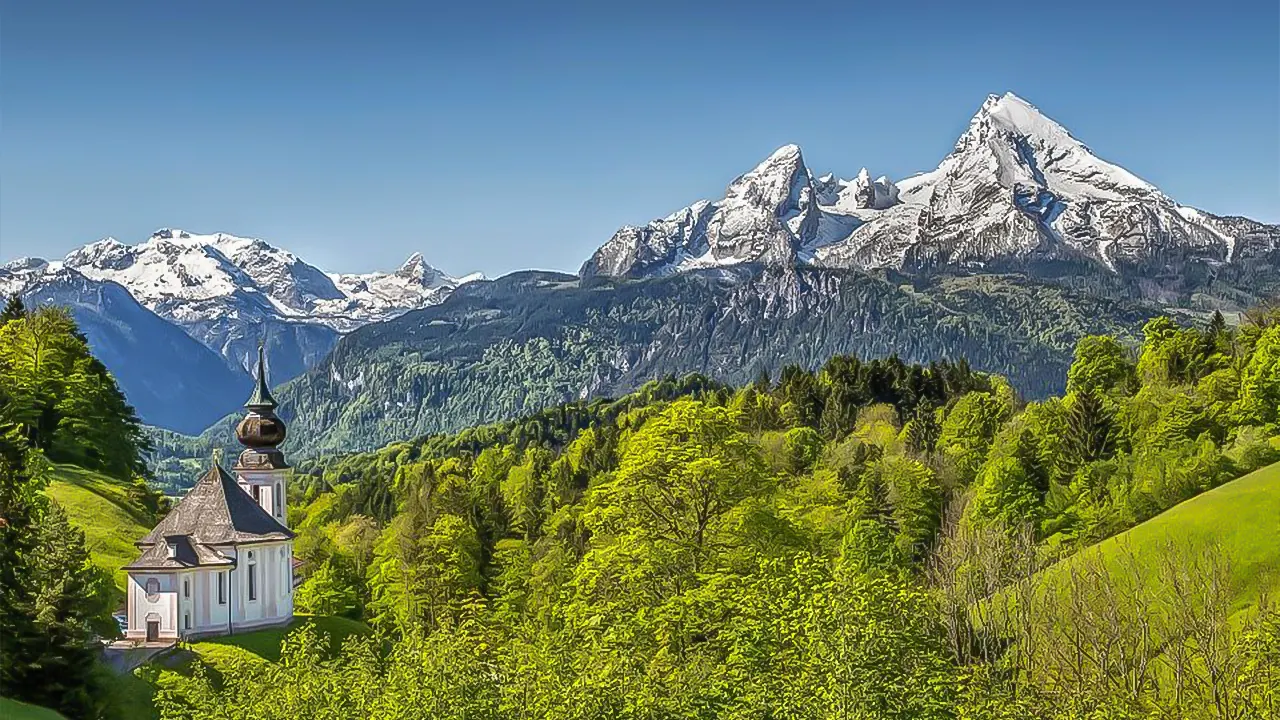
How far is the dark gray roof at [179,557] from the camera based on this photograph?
7600 centimetres

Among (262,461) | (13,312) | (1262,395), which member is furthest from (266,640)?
(1262,395)

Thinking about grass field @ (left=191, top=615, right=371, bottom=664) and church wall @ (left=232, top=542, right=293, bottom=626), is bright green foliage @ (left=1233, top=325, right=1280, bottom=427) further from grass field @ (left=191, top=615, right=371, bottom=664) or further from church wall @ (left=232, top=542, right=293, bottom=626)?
church wall @ (left=232, top=542, right=293, bottom=626)

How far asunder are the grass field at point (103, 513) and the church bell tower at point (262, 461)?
7.34m

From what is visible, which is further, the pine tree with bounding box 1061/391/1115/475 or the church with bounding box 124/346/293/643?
the pine tree with bounding box 1061/391/1115/475

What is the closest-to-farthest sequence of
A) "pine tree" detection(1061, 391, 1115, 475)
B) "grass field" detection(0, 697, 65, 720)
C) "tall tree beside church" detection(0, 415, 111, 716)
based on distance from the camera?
"grass field" detection(0, 697, 65, 720), "tall tree beside church" detection(0, 415, 111, 716), "pine tree" detection(1061, 391, 1115, 475)

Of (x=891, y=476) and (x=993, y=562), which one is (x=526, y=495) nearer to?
(x=891, y=476)

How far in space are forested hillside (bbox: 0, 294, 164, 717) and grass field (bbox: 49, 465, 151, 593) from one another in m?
0.14

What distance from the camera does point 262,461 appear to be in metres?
95.8

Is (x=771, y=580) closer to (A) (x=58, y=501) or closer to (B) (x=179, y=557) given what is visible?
(B) (x=179, y=557)

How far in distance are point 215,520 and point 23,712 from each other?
36404mm

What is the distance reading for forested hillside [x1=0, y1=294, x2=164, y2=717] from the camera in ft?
165

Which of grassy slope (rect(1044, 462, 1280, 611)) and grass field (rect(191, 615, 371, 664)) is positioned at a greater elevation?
grassy slope (rect(1044, 462, 1280, 611))

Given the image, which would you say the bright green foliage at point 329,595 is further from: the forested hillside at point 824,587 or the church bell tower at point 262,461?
the church bell tower at point 262,461

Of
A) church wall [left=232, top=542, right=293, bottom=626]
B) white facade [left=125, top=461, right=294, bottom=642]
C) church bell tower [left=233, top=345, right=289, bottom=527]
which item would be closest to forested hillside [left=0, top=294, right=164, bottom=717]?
white facade [left=125, top=461, right=294, bottom=642]
